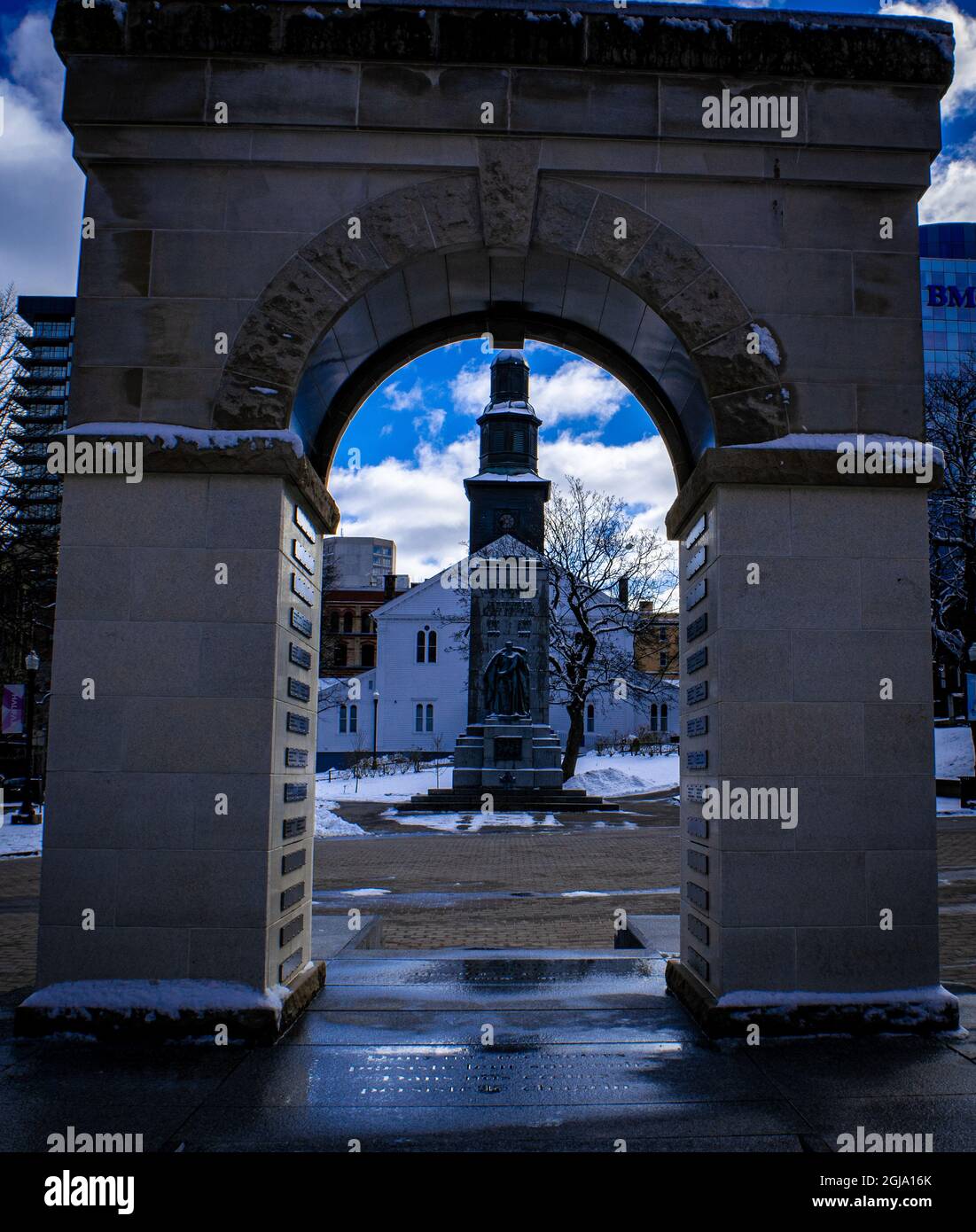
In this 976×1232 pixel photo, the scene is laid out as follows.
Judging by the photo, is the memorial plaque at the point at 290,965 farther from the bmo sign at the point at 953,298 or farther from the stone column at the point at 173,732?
the bmo sign at the point at 953,298

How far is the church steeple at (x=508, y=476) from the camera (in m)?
46.8

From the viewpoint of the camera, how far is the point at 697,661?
705 cm

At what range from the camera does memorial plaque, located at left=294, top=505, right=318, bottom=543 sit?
7082 millimetres

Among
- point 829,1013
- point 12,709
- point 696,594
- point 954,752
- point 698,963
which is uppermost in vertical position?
point 696,594

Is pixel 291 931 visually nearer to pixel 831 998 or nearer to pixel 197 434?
pixel 197 434

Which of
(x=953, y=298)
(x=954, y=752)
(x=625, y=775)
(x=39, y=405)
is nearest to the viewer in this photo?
(x=954, y=752)

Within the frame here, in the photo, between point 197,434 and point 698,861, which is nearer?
point 197,434

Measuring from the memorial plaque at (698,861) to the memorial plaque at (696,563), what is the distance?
6.25ft

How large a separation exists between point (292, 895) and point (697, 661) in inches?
122

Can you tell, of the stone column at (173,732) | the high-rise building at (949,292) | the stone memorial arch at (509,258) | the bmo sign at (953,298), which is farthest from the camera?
the bmo sign at (953,298)

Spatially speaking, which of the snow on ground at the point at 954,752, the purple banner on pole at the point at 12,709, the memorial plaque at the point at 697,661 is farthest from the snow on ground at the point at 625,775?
the memorial plaque at the point at 697,661

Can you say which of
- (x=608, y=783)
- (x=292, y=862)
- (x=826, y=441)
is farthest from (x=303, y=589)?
(x=608, y=783)

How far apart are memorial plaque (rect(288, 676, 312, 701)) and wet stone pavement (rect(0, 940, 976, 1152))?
202cm

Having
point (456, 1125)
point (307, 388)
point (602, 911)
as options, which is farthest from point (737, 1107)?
point (602, 911)
